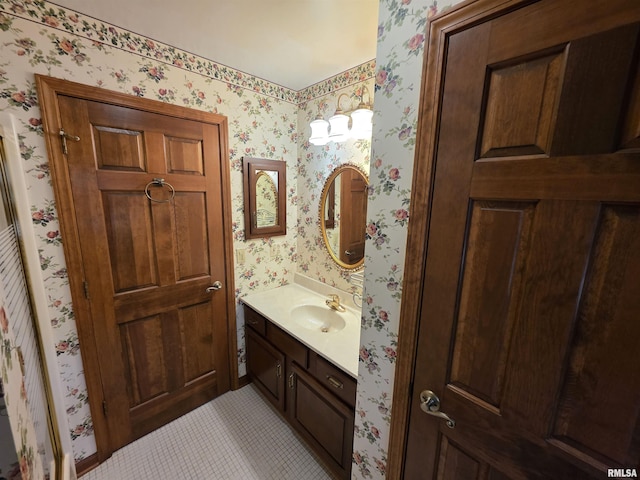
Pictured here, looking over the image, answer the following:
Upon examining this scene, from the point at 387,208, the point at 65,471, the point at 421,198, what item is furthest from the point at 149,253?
the point at 421,198

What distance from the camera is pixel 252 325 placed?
1935 millimetres

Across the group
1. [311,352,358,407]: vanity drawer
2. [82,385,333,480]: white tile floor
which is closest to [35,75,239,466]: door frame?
[82,385,333,480]: white tile floor

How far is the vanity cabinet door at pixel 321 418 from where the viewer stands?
129cm

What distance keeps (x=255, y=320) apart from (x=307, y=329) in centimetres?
53

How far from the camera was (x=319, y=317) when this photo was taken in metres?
1.91

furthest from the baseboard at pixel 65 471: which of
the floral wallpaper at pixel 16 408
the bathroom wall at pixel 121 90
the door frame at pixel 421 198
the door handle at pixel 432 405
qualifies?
the door handle at pixel 432 405

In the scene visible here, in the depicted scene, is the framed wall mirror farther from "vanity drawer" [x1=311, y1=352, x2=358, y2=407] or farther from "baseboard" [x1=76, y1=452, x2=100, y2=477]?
"baseboard" [x1=76, y1=452, x2=100, y2=477]

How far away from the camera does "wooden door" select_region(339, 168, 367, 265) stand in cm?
171

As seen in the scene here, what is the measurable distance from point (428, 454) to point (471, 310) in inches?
21.4

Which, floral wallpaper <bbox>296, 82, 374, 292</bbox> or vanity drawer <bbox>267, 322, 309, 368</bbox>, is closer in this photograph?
vanity drawer <bbox>267, 322, 309, 368</bbox>

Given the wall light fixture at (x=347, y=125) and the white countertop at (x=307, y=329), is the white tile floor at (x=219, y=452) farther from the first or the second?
the wall light fixture at (x=347, y=125)

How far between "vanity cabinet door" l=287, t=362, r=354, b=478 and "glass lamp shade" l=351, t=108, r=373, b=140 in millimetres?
1497

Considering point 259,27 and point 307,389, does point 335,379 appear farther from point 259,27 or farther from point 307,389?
point 259,27

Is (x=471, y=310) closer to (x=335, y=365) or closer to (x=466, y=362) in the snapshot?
(x=466, y=362)
